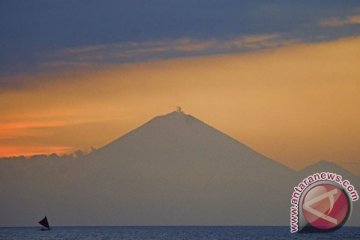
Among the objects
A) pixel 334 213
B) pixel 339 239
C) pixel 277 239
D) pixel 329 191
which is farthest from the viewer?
pixel 277 239

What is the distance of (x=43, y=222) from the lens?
179500 millimetres

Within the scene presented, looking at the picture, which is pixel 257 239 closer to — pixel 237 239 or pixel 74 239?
pixel 237 239

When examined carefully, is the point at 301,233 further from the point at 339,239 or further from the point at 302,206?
the point at 302,206

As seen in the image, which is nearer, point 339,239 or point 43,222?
point 339,239

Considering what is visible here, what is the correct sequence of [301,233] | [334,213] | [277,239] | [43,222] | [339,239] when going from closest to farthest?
[334,213], [339,239], [277,239], [301,233], [43,222]

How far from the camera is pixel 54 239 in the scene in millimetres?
138000

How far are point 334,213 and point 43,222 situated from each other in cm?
10265

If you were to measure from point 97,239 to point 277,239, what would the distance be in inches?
894

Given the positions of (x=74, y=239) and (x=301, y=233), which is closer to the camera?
(x=74, y=239)

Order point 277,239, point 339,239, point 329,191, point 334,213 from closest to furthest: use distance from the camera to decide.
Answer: point 329,191 < point 334,213 < point 339,239 < point 277,239

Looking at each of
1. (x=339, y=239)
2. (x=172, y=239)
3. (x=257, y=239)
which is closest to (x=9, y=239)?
(x=172, y=239)

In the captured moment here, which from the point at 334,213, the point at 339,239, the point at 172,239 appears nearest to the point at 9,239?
the point at 172,239

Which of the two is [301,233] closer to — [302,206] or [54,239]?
[54,239]

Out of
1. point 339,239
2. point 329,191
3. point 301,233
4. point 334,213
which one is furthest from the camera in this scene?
point 301,233
